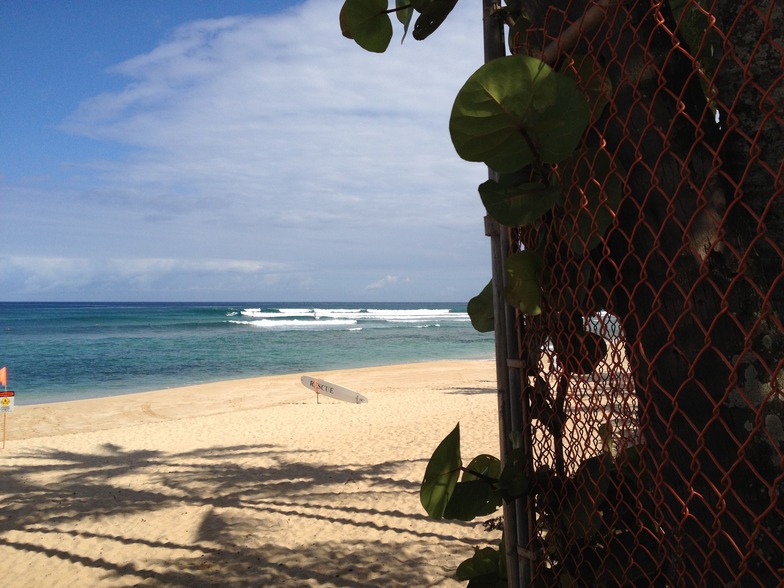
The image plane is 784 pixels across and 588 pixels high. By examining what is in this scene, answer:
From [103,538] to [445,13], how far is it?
18.2 ft

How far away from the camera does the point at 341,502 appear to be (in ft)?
21.1

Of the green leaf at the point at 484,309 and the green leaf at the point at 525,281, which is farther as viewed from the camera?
the green leaf at the point at 484,309

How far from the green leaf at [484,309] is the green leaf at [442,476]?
0.45m

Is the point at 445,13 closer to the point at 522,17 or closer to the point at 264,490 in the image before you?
the point at 522,17

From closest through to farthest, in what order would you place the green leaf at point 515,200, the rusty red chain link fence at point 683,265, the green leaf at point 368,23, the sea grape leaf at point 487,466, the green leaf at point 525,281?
the rusty red chain link fence at point 683,265 < the green leaf at point 515,200 < the green leaf at point 525,281 < the green leaf at point 368,23 < the sea grape leaf at point 487,466

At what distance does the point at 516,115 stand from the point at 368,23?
0.77 metres

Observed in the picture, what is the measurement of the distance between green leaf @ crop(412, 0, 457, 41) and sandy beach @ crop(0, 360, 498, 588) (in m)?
3.71

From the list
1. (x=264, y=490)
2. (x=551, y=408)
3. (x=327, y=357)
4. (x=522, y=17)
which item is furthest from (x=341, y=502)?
(x=327, y=357)

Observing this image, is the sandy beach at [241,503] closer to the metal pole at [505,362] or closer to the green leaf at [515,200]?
the metal pole at [505,362]

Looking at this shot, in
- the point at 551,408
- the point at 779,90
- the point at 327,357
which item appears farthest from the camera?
the point at 327,357

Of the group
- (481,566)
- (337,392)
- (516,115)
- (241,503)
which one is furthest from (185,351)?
(516,115)

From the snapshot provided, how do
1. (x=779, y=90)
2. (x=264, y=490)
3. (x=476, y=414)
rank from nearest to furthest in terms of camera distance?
(x=779, y=90)
(x=264, y=490)
(x=476, y=414)

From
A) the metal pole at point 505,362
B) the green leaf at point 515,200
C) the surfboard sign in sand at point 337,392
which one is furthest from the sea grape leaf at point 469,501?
the surfboard sign in sand at point 337,392

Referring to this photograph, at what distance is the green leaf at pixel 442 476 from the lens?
1590 millimetres
